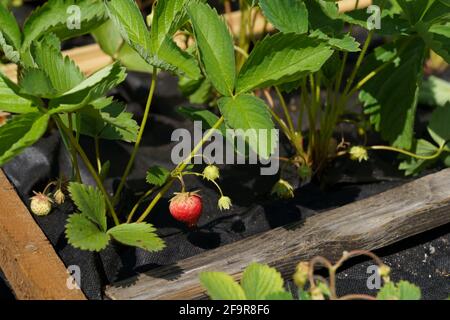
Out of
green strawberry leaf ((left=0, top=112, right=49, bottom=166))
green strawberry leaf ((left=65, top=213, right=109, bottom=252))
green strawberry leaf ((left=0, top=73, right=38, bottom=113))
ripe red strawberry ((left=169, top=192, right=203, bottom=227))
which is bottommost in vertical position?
ripe red strawberry ((left=169, top=192, right=203, bottom=227))

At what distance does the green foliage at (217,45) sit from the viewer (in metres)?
1.37

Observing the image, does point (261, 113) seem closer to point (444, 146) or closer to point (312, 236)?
point (312, 236)

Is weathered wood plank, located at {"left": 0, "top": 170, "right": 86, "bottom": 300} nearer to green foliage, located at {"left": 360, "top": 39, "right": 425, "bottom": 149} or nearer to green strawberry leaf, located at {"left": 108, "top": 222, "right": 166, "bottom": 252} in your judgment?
green strawberry leaf, located at {"left": 108, "top": 222, "right": 166, "bottom": 252}

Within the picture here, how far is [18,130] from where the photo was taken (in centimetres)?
128

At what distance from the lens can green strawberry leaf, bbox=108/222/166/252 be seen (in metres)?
1.32

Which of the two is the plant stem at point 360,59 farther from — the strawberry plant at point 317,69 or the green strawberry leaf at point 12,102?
the green strawberry leaf at point 12,102

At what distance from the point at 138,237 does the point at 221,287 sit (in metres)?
0.20

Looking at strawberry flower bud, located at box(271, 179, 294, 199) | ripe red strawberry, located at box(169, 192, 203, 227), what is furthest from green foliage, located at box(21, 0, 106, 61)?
strawberry flower bud, located at box(271, 179, 294, 199)

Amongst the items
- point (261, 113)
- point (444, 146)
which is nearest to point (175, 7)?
point (261, 113)

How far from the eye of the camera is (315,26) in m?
1.60

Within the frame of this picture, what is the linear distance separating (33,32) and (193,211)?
0.45 m

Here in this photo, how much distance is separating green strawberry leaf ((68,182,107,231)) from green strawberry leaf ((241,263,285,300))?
28 centimetres

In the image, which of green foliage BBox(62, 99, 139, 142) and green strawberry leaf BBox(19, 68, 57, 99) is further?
green foliage BBox(62, 99, 139, 142)

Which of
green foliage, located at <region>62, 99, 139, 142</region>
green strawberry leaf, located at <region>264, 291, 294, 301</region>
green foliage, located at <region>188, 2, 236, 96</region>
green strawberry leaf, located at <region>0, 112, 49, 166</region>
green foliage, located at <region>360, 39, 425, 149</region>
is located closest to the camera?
green strawberry leaf, located at <region>264, 291, 294, 301</region>
